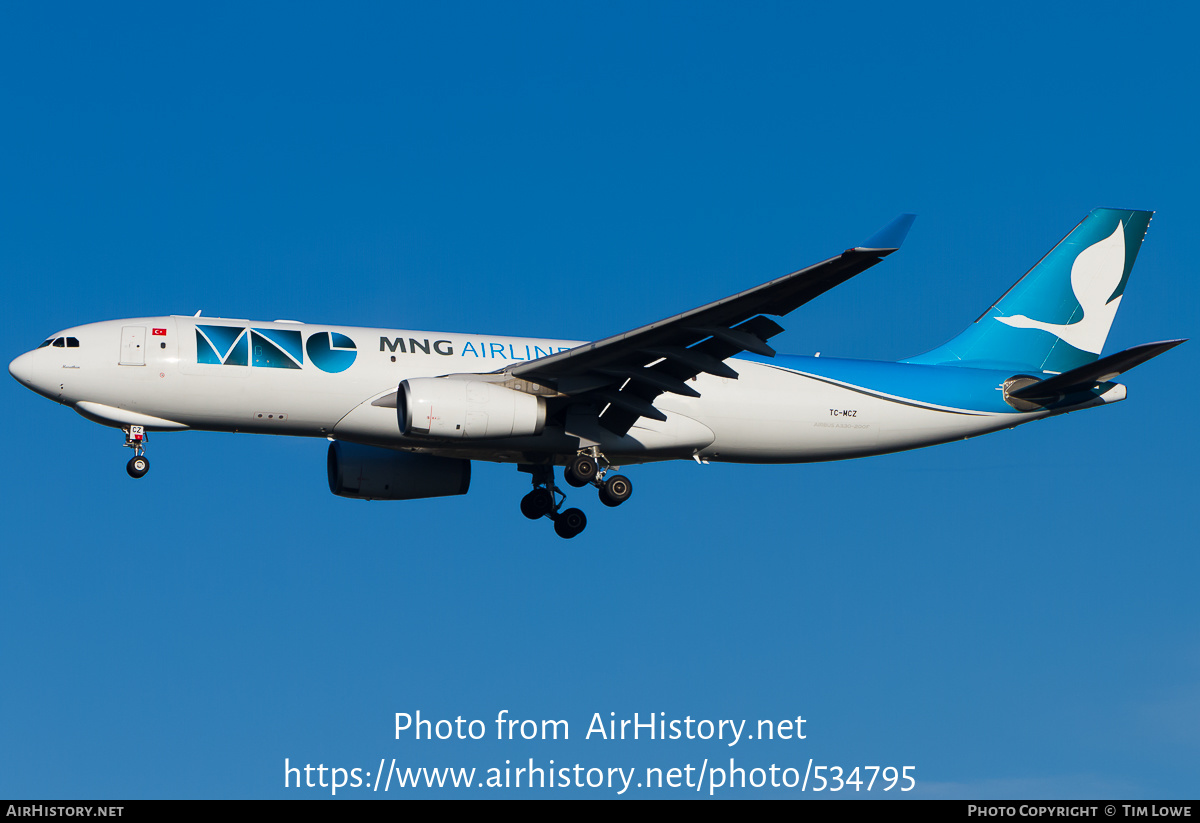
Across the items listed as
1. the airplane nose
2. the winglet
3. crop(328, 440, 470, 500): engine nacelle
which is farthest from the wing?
the airplane nose

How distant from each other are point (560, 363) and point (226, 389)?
6.82 m

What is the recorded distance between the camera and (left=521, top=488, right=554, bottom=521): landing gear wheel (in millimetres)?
31828

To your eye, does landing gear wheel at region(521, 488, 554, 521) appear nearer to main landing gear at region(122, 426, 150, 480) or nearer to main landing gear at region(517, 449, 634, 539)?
main landing gear at region(517, 449, 634, 539)

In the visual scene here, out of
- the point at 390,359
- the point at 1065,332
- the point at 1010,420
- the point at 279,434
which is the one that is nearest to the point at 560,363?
the point at 390,359

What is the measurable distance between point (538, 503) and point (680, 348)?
22.0ft

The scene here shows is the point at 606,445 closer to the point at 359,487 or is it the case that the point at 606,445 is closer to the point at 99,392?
the point at 359,487

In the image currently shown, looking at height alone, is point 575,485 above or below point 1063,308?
below

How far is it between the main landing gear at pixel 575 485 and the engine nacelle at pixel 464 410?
2337mm

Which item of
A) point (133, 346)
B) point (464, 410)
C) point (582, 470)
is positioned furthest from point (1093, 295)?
point (133, 346)

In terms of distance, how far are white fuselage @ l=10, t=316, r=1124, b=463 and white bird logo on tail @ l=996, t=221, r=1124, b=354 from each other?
2.73m

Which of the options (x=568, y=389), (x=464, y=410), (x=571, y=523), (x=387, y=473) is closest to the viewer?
(x=464, y=410)

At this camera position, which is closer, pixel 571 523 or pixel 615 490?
pixel 615 490

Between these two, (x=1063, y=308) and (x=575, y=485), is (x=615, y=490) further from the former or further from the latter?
(x=1063, y=308)

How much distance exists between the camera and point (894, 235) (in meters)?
22.3
